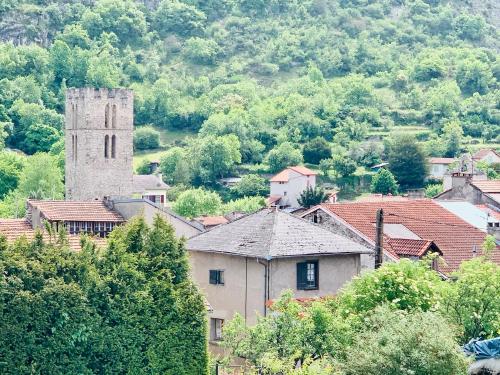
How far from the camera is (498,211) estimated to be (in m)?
60.8

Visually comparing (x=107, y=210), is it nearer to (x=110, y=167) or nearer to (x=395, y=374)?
(x=395, y=374)

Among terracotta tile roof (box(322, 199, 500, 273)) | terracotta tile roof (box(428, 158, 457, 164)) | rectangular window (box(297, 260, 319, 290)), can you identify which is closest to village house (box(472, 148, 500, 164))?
terracotta tile roof (box(428, 158, 457, 164))

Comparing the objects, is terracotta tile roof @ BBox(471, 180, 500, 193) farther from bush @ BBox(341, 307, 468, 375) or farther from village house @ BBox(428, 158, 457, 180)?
village house @ BBox(428, 158, 457, 180)

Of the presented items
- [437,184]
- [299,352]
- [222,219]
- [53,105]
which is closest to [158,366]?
[299,352]

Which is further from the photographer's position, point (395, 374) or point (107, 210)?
point (107, 210)

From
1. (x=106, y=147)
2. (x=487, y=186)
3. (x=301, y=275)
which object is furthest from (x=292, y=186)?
(x=301, y=275)

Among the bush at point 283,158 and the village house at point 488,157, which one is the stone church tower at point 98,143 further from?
the bush at point 283,158

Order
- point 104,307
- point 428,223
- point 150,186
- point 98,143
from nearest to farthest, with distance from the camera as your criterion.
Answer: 1. point 104,307
2. point 428,223
3. point 98,143
4. point 150,186

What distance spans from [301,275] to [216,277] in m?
2.64

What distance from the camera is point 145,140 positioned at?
165125 millimetres

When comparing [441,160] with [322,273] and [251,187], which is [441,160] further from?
[322,273]

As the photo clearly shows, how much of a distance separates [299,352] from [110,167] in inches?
2623

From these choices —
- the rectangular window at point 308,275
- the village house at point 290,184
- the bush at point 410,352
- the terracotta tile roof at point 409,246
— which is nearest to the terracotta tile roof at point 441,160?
the village house at point 290,184

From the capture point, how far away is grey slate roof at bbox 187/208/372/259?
43438mm
